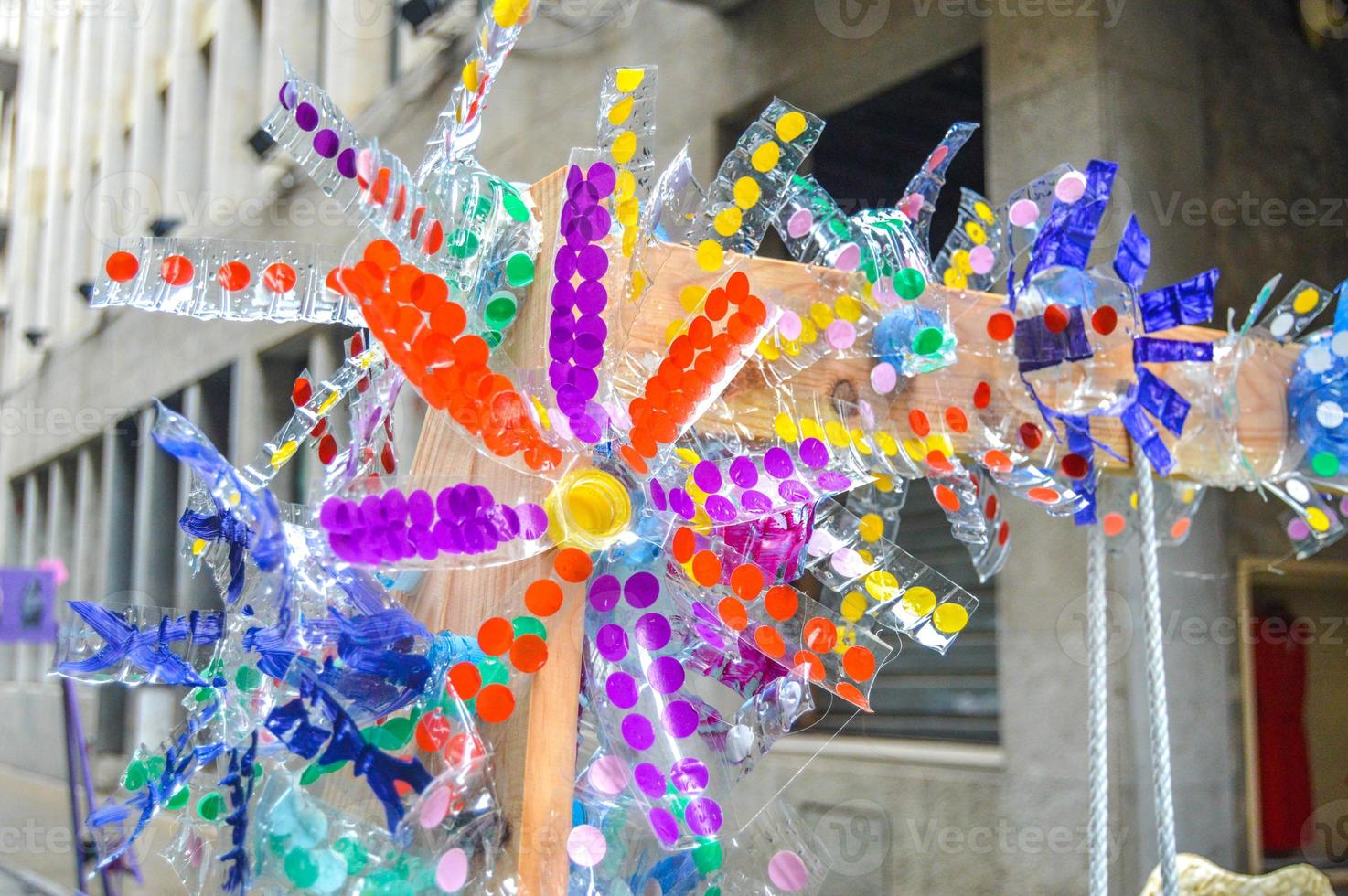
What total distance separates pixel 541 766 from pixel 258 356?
7.34 metres

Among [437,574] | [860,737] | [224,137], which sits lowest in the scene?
[860,737]

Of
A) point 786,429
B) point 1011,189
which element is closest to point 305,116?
point 786,429

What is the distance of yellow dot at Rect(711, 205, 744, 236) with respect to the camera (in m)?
0.95

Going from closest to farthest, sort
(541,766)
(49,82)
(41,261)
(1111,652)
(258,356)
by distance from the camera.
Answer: (541,766) < (1111,652) < (258,356) < (49,82) < (41,261)

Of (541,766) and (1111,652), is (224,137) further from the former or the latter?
(541,766)

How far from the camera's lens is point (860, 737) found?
4.20 metres

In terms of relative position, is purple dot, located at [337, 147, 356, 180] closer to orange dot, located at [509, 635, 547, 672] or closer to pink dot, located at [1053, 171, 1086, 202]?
orange dot, located at [509, 635, 547, 672]

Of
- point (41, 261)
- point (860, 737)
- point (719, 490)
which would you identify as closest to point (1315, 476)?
point (719, 490)

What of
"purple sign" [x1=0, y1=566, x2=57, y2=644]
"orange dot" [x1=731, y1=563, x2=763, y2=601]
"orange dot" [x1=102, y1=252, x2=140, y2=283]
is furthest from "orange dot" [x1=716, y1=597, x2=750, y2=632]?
"purple sign" [x1=0, y1=566, x2=57, y2=644]

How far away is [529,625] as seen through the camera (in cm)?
79

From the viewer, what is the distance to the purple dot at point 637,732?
2.72 ft

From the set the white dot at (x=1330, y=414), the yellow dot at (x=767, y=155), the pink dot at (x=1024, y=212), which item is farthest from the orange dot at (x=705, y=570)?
the white dot at (x=1330, y=414)

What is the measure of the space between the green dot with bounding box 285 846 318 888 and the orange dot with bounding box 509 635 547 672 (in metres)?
0.17

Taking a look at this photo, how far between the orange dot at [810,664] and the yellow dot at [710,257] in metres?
0.30
